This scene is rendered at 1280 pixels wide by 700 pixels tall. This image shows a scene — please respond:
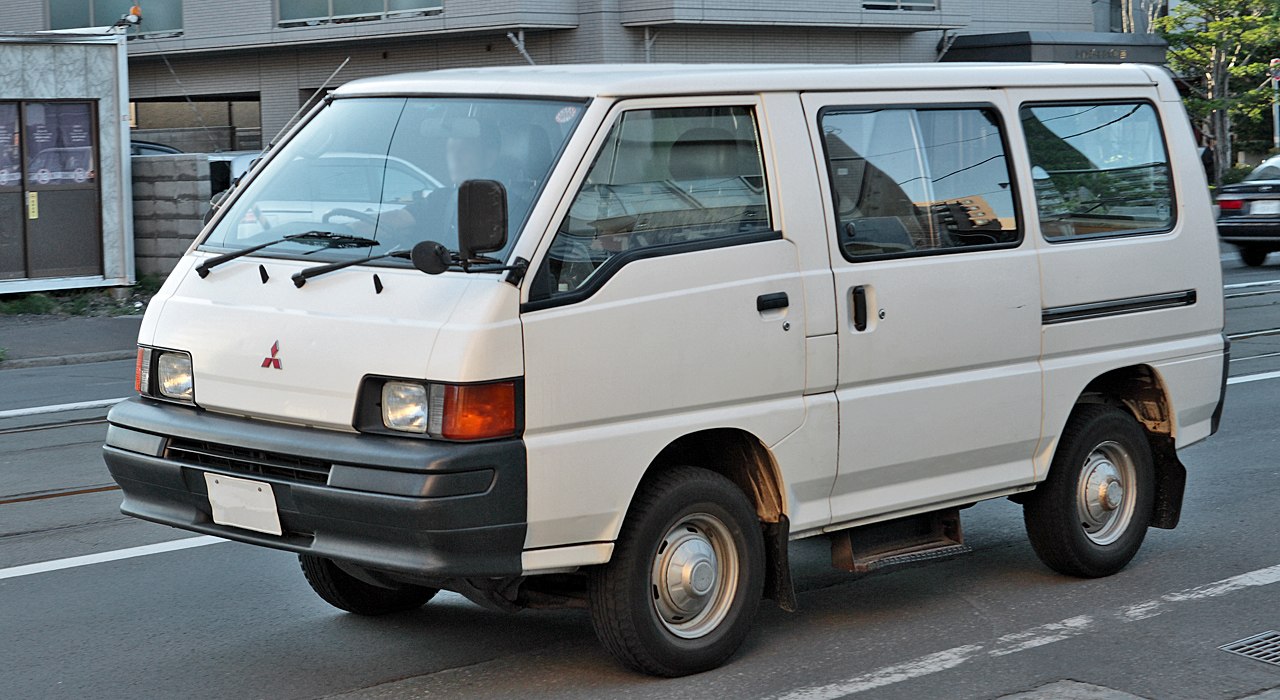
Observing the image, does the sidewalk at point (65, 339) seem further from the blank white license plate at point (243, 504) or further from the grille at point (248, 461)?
the blank white license plate at point (243, 504)

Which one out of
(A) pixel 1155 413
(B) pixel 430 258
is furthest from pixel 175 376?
(A) pixel 1155 413

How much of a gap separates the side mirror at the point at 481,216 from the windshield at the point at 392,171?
152 mm

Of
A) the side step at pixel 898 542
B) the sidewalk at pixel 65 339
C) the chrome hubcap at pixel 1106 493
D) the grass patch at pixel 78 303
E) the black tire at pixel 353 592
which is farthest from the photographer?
the grass patch at pixel 78 303

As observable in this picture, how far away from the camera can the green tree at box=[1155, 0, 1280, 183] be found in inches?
1336

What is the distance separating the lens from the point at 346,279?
4.98 metres

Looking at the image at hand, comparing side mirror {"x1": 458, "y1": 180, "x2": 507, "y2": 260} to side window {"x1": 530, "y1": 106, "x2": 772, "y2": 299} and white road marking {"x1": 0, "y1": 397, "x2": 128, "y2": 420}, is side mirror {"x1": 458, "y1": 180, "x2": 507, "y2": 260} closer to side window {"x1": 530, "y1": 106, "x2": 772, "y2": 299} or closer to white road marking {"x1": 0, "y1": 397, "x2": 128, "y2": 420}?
side window {"x1": 530, "y1": 106, "x2": 772, "y2": 299}

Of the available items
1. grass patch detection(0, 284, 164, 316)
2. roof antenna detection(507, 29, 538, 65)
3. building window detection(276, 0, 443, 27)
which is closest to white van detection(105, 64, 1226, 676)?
grass patch detection(0, 284, 164, 316)

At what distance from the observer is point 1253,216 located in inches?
880

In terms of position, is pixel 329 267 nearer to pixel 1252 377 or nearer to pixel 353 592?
pixel 353 592

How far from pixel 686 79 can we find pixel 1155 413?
276 cm

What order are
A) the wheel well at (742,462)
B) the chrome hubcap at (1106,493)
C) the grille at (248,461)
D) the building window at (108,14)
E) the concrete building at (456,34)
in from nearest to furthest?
the grille at (248,461), the wheel well at (742,462), the chrome hubcap at (1106,493), the concrete building at (456,34), the building window at (108,14)

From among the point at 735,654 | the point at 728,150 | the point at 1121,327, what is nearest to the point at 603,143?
the point at 728,150

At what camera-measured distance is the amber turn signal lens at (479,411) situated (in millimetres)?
4609

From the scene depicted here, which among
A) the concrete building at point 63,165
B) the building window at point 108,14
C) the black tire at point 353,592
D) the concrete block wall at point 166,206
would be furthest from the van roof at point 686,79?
the building window at point 108,14
